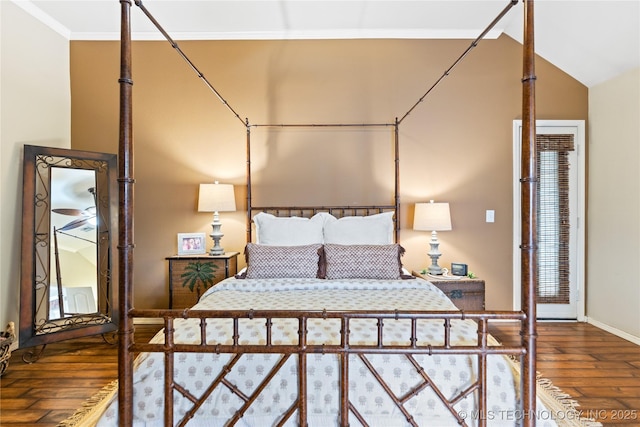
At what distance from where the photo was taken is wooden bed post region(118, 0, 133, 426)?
1.44 metres

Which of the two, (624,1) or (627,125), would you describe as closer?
(624,1)

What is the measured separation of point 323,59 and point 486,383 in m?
3.16

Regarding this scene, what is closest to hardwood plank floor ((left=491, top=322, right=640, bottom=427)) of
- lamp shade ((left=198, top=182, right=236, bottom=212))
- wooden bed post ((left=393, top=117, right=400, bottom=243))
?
wooden bed post ((left=393, top=117, right=400, bottom=243))

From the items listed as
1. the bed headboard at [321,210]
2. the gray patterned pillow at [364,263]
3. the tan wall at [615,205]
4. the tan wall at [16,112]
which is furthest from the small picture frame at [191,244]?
the tan wall at [615,205]

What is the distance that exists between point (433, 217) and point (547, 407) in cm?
163

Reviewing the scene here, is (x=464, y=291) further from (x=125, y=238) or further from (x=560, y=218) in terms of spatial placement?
(x=125, y=238)

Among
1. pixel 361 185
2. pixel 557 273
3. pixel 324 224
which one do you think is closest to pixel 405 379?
pixel 324 224

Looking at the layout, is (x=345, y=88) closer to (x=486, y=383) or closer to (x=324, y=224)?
(x=324, y=224)

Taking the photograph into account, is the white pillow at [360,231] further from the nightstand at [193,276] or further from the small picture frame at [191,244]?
the small picture frame at [191,244]

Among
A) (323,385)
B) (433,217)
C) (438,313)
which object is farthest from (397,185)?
(323,385)

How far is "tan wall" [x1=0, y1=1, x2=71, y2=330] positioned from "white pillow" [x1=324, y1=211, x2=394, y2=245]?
2.64 metres

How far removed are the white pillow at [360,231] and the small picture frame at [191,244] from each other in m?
1.31

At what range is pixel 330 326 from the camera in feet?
5.37

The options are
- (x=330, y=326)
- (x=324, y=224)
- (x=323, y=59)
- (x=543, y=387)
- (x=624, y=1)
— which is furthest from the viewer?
(x=323, y=59)
